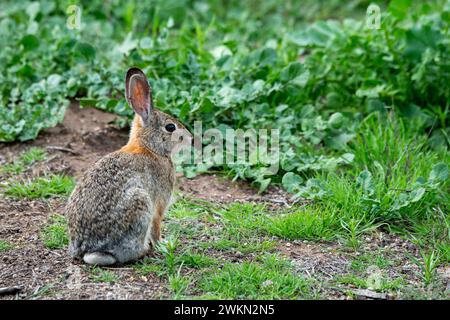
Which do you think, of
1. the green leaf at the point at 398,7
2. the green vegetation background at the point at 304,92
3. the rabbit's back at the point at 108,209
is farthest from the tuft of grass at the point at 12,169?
the green leaf at the point at 398,7

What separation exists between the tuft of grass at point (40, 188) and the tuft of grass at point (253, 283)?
2.09m

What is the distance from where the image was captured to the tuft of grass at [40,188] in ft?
24.2

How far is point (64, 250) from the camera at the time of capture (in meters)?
6.36

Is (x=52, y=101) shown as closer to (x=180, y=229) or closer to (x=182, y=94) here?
(x=182, y=94)

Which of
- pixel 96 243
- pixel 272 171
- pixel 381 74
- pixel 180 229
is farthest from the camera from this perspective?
pixel 381 74

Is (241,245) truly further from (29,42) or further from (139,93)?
(29,42)

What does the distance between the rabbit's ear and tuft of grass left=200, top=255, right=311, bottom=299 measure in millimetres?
1461

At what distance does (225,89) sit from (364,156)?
152 centimetres

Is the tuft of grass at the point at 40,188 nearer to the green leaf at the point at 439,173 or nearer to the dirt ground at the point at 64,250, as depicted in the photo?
the dirt ground at the point at 64,250

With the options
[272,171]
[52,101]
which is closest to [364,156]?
[272,171]

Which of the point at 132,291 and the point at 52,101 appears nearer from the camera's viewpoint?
the point at 132,291
